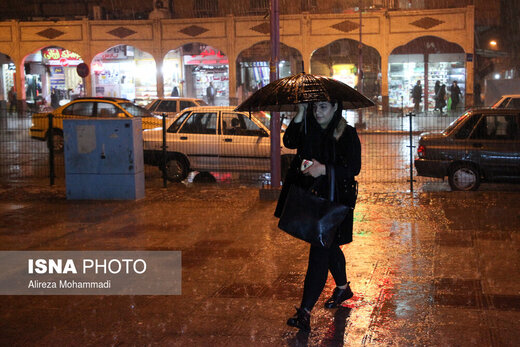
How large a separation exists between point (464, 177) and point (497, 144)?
0.84 metres

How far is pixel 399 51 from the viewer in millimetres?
39625

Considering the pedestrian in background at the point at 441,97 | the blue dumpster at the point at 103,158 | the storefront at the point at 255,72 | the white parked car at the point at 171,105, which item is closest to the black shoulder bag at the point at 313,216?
the blue dumpster at the point at 103,158

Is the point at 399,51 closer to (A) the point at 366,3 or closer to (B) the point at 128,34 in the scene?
(A) the point at 366,3

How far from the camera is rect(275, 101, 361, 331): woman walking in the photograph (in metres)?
5.02

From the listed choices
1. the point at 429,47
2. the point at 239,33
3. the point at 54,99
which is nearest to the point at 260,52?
the point at 239,33

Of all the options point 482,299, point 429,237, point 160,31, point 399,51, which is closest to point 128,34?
point 160,31

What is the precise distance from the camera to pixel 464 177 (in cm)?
1197

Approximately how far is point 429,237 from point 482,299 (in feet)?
7.85

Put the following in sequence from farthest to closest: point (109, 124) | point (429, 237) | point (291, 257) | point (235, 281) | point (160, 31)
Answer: point (160, 31) < point (109, 124) < point (429, 237) < point (291, 257) < point (235, 281)

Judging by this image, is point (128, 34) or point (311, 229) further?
point (128, 34)

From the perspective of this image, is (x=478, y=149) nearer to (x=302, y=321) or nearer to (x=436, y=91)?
(x=302, y=321)

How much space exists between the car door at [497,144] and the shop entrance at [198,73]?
1154 inches

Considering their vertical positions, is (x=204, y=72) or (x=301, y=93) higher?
(x=204, y=72)

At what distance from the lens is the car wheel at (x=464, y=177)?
11.9m
